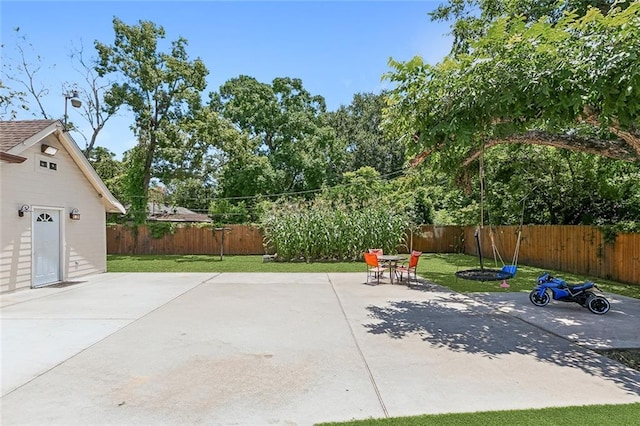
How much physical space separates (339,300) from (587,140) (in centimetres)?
513

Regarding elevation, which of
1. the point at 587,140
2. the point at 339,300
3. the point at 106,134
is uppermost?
the point at 106,134

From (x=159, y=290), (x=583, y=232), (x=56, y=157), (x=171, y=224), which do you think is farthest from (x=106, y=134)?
(x=583, y=232)

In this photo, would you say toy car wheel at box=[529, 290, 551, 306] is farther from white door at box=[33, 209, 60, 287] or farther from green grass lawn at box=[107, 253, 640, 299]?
white door at box=[33, 209, 60, 287]

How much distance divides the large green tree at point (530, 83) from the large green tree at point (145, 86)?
16671mm

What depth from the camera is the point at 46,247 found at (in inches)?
374

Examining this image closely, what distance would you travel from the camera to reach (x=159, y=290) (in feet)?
27.8

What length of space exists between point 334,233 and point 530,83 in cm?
1056

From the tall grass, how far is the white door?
7041 mm

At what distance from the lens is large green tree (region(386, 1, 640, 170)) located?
3797mm

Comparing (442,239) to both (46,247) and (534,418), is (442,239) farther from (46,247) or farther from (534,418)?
(534,418)

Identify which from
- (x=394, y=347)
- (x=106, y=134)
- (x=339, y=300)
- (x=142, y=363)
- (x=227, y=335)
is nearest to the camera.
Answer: (x=142, y=363)

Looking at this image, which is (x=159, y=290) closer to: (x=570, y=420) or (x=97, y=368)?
(x=97, y=368)

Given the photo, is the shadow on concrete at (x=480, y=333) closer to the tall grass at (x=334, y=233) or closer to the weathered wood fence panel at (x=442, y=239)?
the tall grass at (x=334, y=233)

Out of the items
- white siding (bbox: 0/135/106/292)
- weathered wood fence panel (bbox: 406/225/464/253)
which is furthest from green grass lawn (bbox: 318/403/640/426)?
weathered wood fence panel (bbox: 406/225/464/253)
